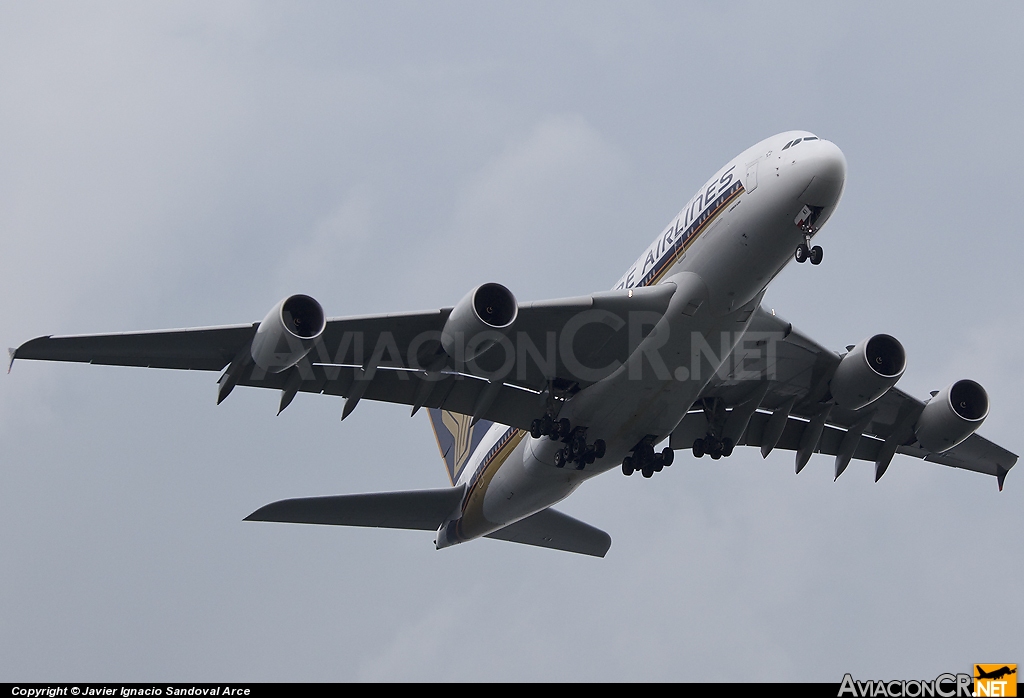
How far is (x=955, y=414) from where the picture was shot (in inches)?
1068

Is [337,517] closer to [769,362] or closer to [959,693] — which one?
[769,362]

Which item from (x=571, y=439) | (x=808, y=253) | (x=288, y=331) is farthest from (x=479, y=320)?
(x=808, y=253)

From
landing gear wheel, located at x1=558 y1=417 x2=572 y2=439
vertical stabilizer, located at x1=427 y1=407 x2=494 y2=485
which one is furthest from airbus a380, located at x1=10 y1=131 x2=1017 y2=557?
vertical stabilizer, located at x1=427 y1=407 x2=494 y2=485

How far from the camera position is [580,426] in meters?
25.7

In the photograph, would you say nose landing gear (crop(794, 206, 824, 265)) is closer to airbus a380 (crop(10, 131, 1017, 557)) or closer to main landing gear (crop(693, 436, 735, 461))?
airbus a380 (crop(10, 131, 1017, 557))

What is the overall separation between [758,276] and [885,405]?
872 cm

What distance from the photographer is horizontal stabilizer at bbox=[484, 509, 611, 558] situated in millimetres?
31969

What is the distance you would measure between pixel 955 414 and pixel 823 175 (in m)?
8.99

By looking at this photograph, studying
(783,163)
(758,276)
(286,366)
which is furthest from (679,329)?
(286,366)

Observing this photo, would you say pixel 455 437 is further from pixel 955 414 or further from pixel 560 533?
pixel 955 414

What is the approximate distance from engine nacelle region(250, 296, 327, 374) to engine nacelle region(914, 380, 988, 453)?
49.3ft

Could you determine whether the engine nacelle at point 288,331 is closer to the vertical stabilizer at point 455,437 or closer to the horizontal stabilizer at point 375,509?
the horizontal stabilizer at point 375,509

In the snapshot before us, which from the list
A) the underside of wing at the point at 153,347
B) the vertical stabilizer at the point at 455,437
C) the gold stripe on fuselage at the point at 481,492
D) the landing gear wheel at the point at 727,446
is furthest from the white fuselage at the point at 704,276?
the underside of wing at the point at 153,347

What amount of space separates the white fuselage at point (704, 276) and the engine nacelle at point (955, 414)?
22.2 feet
